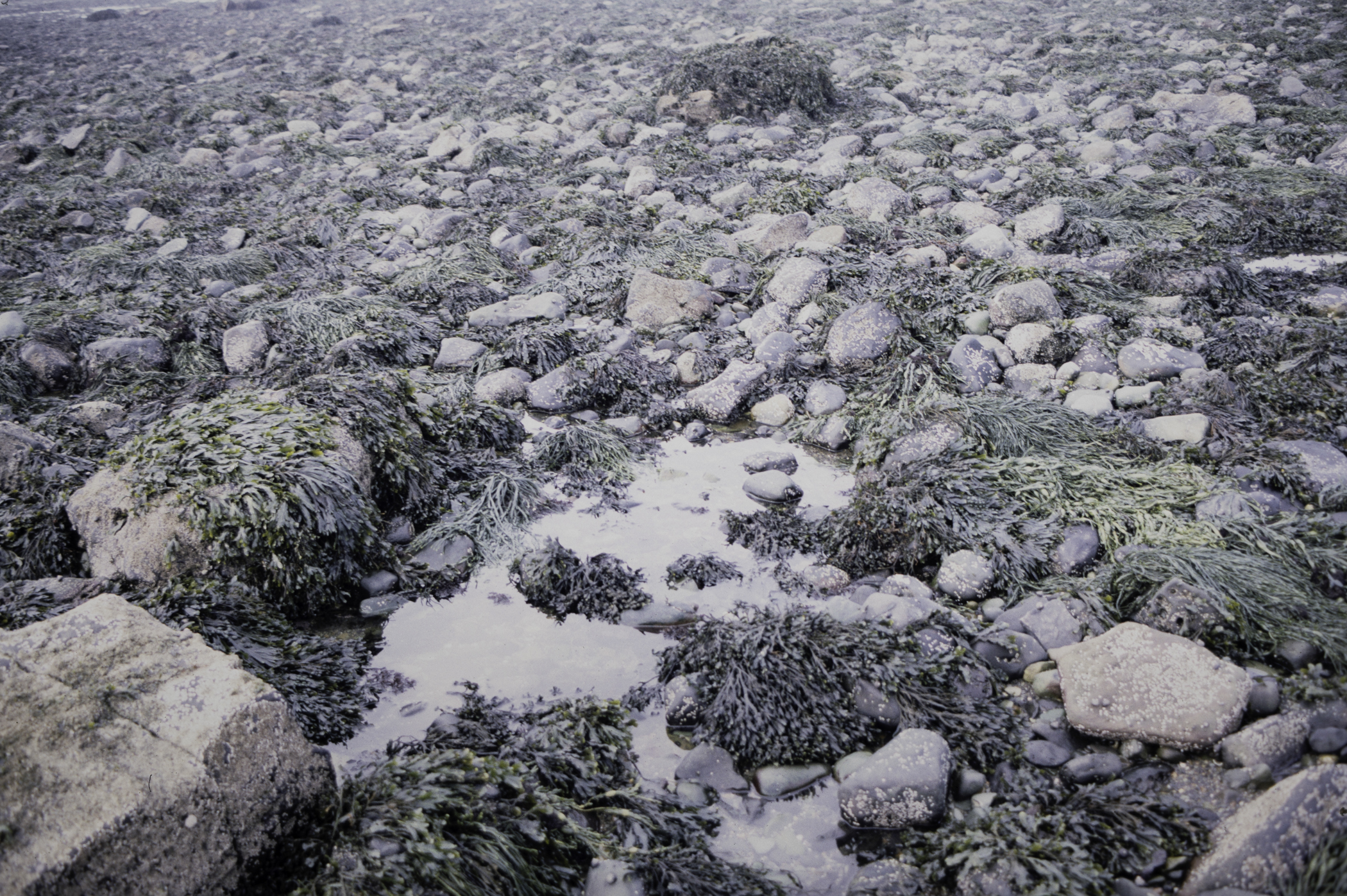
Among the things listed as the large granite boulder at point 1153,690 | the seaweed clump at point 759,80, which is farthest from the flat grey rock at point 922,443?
the seaweed clump at point 759,80

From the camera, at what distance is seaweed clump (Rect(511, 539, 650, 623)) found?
12.3 feet

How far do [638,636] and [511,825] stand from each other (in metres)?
1.22

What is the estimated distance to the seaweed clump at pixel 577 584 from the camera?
12.3ft

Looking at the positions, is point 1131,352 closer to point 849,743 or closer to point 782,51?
point 849,743

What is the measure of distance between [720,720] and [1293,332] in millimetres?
4691

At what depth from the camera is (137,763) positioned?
7.00 feet

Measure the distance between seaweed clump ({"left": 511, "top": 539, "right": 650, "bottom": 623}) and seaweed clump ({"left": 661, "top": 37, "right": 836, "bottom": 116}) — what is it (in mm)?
9555

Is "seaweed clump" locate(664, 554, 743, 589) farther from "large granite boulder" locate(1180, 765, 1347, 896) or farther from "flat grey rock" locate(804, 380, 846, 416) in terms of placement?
"large granite boulder" locate(1180, 765, 1347, 896)

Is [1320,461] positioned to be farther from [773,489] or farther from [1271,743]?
[773,489]

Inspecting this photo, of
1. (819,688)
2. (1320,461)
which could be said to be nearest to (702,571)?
(819,688)

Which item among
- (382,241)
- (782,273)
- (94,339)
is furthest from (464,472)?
(382,241)

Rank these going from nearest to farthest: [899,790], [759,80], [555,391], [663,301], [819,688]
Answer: [899,790]
[819,688]
[555,391]
[663,301]
[759,80]

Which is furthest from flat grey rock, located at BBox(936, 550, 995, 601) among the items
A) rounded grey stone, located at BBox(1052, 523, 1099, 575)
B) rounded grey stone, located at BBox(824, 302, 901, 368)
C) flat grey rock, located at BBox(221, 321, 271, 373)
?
flat grey rock, located at BBox(221, 321, 271, 373)

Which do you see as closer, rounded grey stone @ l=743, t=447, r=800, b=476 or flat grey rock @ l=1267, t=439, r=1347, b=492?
flat grey rock @ l=1267, t=439, r=1347, b=492
